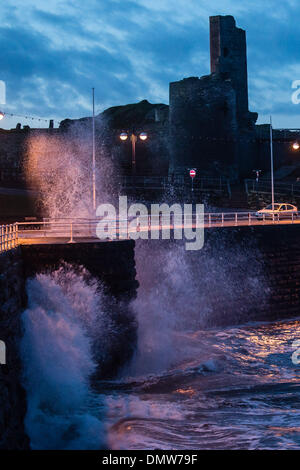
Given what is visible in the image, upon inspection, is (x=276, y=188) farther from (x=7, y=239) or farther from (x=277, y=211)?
(x=7, y=239)

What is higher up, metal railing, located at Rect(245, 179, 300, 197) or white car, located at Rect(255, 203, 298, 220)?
metal railing, located at Rect(245, 179, 300, 197)

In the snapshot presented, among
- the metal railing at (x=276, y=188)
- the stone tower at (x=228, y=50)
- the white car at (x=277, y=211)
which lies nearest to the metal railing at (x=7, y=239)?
the white car at (x=277, y=211)

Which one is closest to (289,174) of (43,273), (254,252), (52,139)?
(52,139)

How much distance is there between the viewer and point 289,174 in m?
44.1

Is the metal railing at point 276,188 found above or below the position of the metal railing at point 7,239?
above

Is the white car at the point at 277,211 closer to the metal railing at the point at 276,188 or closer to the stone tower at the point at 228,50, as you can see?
the metal railing at the point at 276,188

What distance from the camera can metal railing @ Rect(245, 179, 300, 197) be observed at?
122 feet

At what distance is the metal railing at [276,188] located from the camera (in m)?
37.3

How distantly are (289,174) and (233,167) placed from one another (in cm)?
570

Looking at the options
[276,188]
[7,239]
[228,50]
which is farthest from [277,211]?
[228,50]

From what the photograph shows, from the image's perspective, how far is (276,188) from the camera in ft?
128

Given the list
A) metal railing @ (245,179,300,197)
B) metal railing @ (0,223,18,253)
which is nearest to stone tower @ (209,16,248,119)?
metal railing @ (245,179,300,197)

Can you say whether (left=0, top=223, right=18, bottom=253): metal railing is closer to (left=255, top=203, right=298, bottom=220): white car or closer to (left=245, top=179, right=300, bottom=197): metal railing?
(left=255, top=203, right=298, bottom=220): white car

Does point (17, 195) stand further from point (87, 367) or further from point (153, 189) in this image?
point (87, 367)
